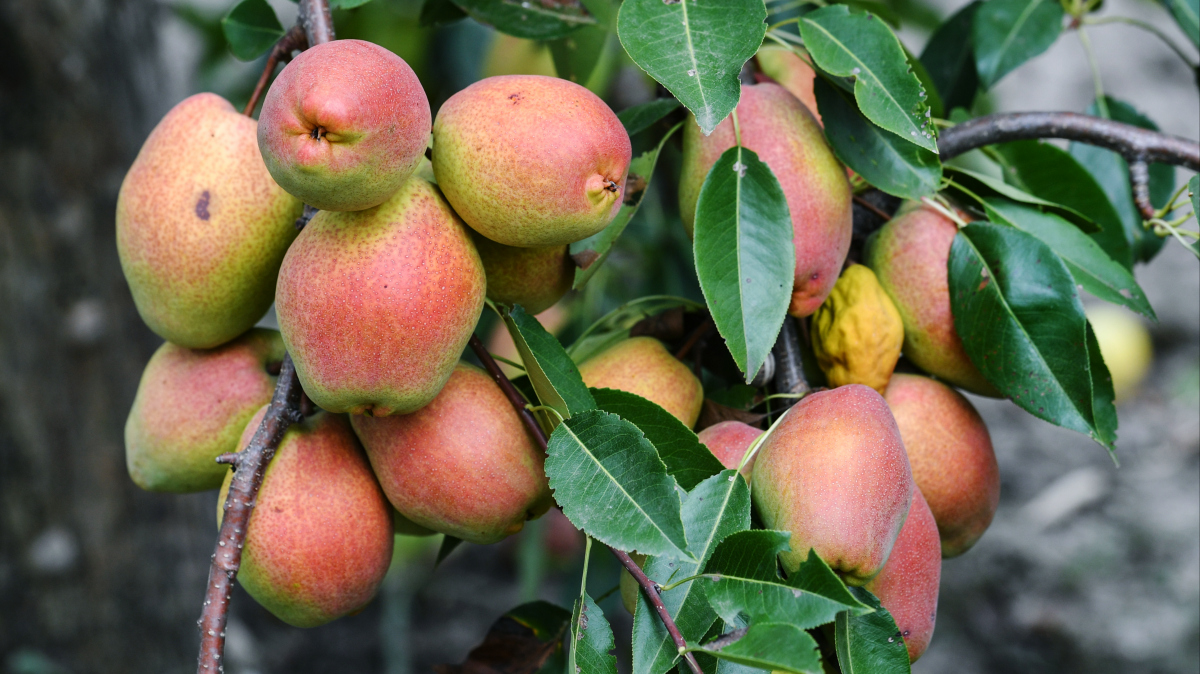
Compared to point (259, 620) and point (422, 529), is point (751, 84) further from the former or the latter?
point (259, 620)

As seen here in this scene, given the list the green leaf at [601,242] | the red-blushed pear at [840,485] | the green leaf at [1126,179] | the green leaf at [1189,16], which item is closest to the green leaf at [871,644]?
the red-blushed pear at [840,485]

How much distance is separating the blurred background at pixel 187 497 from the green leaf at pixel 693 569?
0.68 metres

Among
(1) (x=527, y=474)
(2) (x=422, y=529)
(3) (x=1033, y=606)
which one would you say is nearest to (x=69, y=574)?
(2) (x=422, y=529)

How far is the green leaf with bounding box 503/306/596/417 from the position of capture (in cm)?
54

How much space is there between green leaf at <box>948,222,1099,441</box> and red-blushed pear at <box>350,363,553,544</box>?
0.33 metres

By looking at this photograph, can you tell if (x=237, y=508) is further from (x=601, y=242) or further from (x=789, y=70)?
(x=789, y=70)

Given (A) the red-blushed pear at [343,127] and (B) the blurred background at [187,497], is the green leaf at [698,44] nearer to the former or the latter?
(A) the red-blushed pear at [343,127]

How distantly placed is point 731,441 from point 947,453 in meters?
0.17

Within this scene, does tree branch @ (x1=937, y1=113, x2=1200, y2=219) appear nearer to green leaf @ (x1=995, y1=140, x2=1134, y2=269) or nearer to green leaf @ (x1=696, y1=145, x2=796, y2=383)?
green leaf @ (x1=995, y1=140, x2=1134, y2=269)

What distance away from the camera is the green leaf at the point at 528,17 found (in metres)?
0.72

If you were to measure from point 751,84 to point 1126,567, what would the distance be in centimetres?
139

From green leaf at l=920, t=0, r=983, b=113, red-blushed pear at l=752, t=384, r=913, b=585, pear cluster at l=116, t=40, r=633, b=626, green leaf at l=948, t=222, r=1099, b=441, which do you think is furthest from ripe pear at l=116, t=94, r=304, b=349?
green leaf at l=920, t=0, r=983, b=113

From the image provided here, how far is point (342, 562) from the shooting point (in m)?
0.56

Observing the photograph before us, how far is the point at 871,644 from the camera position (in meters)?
0.49
